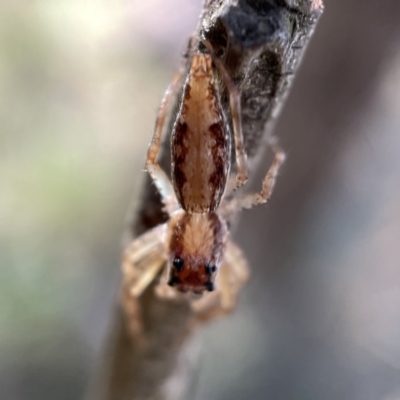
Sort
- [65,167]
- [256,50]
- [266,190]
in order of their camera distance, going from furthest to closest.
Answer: [65,167] → [266,190] → [256,50]

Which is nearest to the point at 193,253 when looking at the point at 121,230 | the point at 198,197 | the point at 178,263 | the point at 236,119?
the point at 178,263

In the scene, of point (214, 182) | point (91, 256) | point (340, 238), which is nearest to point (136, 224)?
point (214, 182)

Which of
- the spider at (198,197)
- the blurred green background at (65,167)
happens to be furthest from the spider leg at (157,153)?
the blurred green background at (65,167)

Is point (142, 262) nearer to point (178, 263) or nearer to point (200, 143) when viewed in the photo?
point (178, 263)

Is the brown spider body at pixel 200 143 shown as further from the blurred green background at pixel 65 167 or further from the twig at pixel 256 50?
the blurred green background at pixel 65 167

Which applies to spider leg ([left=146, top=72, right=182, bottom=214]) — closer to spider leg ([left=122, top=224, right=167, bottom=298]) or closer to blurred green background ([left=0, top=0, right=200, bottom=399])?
spider leg ([left=122, top=224, right=167, bottom=298])

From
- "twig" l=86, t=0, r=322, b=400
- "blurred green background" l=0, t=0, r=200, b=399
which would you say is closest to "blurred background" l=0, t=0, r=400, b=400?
"blurred green background" l=0, t=0, r=200, b=399

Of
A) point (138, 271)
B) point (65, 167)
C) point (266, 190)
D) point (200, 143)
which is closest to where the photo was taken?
point (200, 143)
